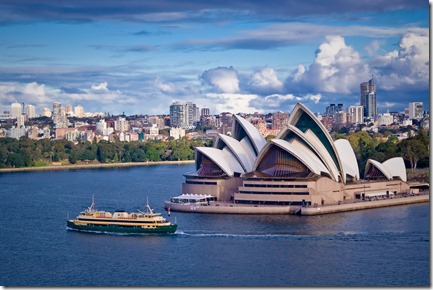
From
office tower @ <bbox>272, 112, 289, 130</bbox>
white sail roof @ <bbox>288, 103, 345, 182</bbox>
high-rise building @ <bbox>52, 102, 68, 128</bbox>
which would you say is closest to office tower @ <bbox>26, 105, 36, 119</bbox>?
high-rise building @ <bbox>52, 102, 68, 128</bbox>

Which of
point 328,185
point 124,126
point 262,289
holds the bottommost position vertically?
point 262,289

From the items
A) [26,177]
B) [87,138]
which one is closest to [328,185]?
[26,177]

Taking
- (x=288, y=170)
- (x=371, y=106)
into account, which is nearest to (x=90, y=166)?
(x=288, y=170)

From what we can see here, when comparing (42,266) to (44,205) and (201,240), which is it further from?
(44,205)

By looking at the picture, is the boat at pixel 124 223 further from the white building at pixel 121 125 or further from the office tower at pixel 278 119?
the white building at pixel 121 125

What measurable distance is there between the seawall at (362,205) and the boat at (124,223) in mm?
3787

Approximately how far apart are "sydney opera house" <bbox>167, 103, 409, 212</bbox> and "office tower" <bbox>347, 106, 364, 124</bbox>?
4004 cm

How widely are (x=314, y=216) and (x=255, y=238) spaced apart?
358 centimetres

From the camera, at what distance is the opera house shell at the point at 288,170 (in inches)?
884

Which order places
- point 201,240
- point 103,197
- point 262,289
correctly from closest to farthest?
point 262,289
point 201,240
point 103,197

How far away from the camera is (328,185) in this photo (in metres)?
22.8

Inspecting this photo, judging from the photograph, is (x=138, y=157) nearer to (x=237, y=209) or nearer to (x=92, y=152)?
(x=92, y=152)

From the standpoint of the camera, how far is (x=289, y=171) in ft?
75.3

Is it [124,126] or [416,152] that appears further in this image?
[124,126]
